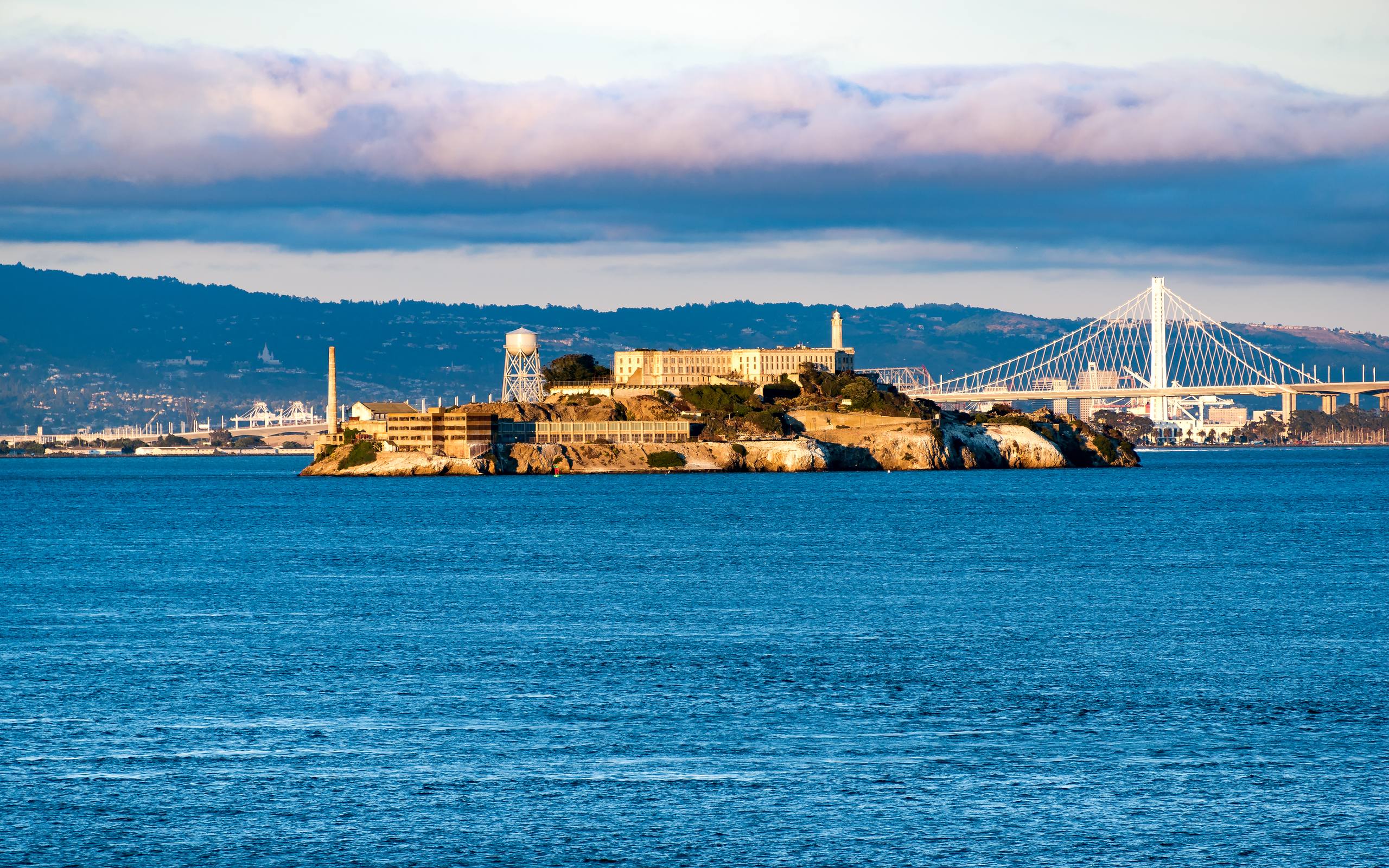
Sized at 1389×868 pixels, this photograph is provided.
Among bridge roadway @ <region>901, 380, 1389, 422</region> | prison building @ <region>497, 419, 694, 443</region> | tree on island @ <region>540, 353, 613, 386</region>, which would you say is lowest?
prison building @ <region>497, 419, 694, 443</region>

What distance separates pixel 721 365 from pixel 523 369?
17.6 meters

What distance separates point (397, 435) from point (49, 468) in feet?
209

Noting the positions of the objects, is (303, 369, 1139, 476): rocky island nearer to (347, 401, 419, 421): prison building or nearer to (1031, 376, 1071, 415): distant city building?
(347, 401, 419, 421): prison building

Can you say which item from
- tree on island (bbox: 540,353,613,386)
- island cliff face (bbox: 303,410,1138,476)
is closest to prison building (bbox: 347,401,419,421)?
tree on island (bbox: 540,353,613,386)

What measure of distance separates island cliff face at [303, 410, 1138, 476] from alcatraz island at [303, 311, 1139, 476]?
83 millimetres

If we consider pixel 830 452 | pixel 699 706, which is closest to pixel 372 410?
pixel 830 452

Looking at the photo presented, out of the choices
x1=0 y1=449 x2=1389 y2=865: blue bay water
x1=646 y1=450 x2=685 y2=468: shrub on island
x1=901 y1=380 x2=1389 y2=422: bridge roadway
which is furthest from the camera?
x1=901 y1=380 x2=1389 y2=422: bridge roadway

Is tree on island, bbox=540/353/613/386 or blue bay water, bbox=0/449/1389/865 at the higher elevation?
tree on island, bbox=540/353/613/386

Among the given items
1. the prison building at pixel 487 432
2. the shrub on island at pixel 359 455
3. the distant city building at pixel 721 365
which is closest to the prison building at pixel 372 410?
the shrub on island at pixel 359 455

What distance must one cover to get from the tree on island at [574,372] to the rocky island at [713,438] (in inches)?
383

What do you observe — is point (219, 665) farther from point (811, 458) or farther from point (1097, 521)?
point (811, 458)

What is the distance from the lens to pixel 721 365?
14112cm

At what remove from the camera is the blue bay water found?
14.2m

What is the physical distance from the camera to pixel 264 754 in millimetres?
17203
